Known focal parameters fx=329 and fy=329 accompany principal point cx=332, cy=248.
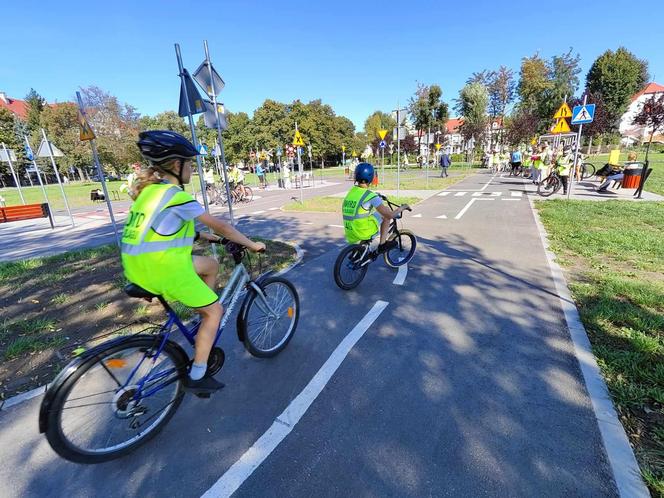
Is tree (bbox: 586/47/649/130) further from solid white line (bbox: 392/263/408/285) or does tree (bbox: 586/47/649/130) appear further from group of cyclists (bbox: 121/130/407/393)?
group of cyclists (bbox: 121/130/407/393)

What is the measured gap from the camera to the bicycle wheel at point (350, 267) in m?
4.60

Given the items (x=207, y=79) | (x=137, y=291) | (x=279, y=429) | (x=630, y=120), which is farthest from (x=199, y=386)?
(x=630, y=120)

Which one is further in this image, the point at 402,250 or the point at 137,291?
the point at 402,250

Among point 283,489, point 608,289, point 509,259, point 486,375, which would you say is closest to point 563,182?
point 509,259

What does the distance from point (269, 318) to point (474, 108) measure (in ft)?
157

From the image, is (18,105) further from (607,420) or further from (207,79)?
(607,420)

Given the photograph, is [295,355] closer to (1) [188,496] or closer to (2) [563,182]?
(1) [188,496]

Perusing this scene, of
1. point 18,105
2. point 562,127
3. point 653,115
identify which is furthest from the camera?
point 18,105

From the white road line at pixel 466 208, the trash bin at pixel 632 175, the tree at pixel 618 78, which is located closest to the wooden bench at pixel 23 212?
the white road line at pixel 466 208

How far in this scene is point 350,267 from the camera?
474 cm

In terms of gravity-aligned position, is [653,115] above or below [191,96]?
below

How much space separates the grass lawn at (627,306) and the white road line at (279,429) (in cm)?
213

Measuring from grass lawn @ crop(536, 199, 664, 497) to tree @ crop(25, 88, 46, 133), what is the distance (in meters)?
66.0

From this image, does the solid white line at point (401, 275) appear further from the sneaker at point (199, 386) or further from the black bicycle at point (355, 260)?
the sneaker at point (199, 386)
